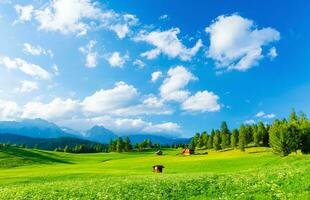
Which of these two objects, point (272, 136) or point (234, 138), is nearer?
point (272, 136)

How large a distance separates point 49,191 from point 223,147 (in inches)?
6177

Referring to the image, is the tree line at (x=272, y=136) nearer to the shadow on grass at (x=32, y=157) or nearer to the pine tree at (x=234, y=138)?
the pine tree at (x=234, y=138)

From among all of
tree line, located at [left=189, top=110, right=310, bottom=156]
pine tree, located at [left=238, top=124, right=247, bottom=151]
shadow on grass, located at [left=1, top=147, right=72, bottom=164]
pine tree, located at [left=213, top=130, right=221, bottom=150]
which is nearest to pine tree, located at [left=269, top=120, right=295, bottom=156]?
tree line, located at [left=189, top=110, right=310, bottom=156]

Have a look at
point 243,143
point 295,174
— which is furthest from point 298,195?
point 243,143

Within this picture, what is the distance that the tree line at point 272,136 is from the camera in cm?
9494

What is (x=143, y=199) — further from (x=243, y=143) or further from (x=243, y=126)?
(x=243, y=126)

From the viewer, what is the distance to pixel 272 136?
9700 centimetres

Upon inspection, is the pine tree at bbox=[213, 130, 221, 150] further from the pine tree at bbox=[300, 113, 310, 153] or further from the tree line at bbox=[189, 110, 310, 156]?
the pine tree at bbox=[300, 113, 310, 153]

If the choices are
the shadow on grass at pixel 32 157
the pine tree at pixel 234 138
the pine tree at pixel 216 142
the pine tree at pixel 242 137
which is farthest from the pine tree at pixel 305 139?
Answer: the shadow on grass at pixel 32 157

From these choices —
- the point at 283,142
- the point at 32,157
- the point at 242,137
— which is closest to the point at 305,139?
the point at 283,142

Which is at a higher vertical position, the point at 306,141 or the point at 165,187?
the point at 306,141

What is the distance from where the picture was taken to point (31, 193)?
1357 inches

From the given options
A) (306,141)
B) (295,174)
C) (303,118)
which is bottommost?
(295,174)

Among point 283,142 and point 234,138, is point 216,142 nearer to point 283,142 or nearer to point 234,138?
point 234,138
